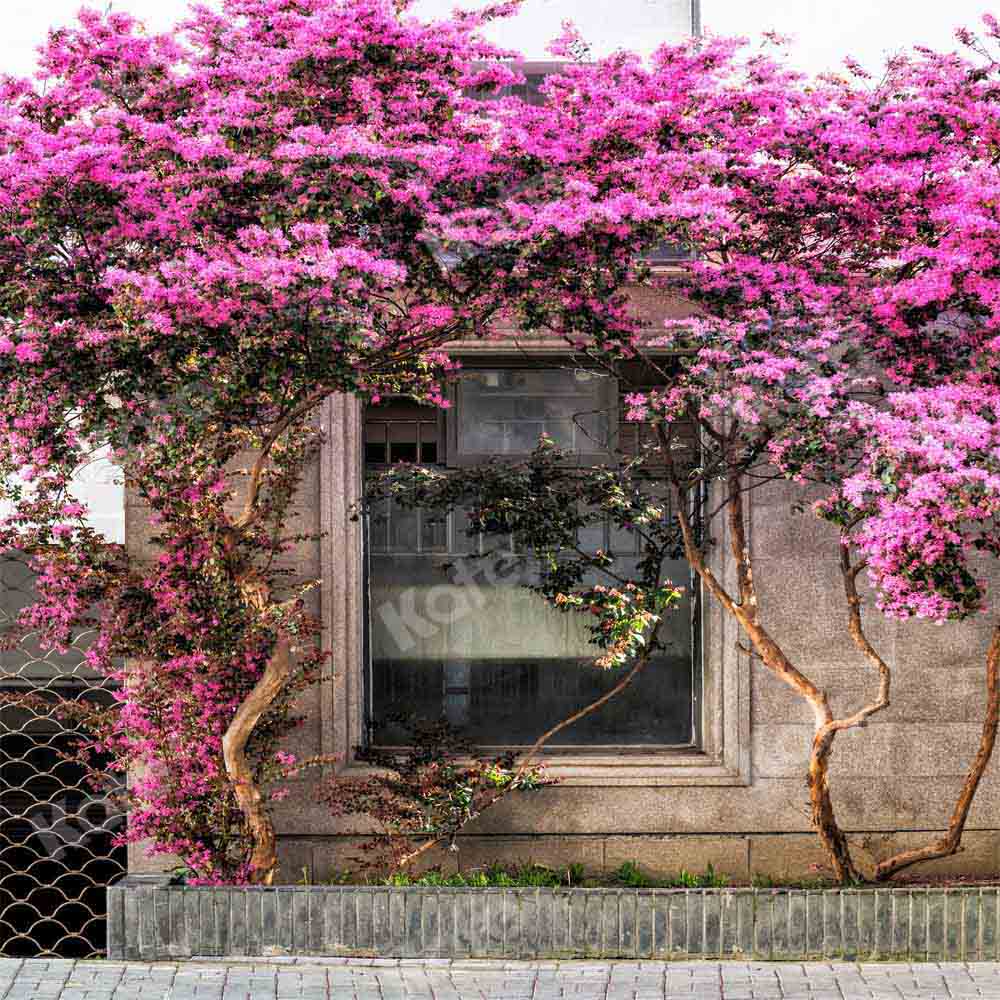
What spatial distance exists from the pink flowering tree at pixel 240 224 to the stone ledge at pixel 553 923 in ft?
5.75

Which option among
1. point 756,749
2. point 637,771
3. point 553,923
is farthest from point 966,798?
point 553,923

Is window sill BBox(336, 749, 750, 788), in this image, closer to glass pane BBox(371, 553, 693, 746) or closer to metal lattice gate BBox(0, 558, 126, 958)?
glass pane BBox(371, 553, 693, 746)

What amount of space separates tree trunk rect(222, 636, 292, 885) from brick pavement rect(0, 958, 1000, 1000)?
769 millimetres

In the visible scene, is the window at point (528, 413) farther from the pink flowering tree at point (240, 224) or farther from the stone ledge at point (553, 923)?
the stone ledge at point (553, 923)

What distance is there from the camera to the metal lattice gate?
415 inches

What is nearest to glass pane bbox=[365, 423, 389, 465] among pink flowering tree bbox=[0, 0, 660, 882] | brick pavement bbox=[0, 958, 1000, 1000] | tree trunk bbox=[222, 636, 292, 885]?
pink flowering tree bbox=[0, 0, 660, 882]

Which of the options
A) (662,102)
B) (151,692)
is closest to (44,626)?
(151,692)

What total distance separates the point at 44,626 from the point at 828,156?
19.4 feet

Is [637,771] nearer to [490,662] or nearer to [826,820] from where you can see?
[490,662]

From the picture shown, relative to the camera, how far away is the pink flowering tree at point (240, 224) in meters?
7.77

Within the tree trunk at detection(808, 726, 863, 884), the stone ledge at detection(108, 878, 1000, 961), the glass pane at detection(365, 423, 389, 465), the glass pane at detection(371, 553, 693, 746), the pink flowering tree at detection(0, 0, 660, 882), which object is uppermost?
the pink flowering tree at detection(0, 0, 660, 882)

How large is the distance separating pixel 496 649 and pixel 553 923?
2694 mm

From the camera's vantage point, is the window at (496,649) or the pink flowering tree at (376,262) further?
the window at (496,649)

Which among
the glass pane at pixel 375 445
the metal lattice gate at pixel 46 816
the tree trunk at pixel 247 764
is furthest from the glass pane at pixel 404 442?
the metal lattice gate at pixel 46 816
